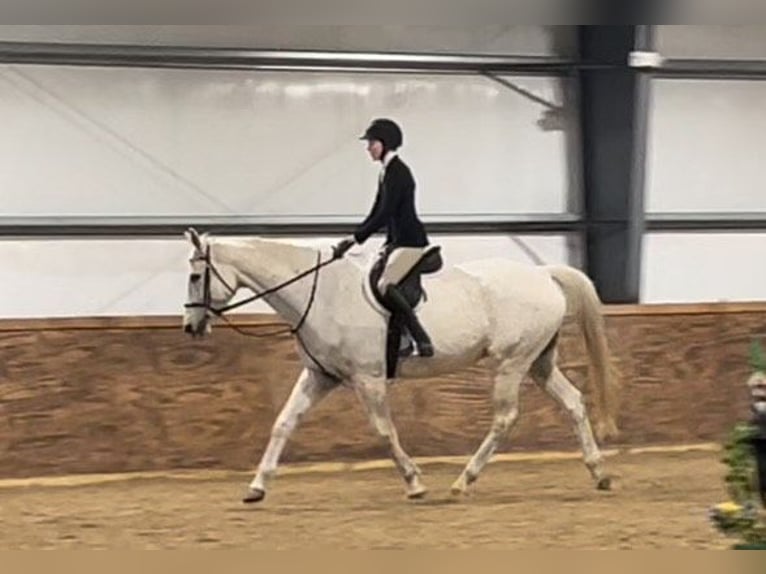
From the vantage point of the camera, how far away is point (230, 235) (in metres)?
3.75

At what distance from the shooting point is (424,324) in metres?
2.98

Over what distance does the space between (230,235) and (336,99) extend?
474mm

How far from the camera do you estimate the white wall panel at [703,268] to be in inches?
165

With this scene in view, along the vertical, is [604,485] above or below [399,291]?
below

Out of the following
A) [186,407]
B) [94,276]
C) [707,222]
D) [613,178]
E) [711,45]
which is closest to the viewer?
[186,407]

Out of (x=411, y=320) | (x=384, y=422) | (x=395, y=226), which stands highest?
(x=395, y=226)

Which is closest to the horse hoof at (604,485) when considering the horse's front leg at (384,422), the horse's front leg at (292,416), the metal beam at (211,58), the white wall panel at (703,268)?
the horse's front leg at (384,422)

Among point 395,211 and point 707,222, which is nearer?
point 395,211

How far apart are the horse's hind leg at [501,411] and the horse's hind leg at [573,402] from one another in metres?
0.06

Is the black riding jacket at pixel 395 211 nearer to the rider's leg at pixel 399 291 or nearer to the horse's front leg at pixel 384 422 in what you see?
the rider's leg at pixel 399 291

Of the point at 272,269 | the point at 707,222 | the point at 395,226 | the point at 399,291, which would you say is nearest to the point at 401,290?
the point at 399,291

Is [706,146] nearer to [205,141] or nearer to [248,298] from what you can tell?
[205,141]

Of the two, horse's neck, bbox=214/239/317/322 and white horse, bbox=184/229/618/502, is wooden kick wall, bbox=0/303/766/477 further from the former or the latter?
horse's neck, bbox=214/239/317/322

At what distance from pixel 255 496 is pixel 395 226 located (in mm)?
661
